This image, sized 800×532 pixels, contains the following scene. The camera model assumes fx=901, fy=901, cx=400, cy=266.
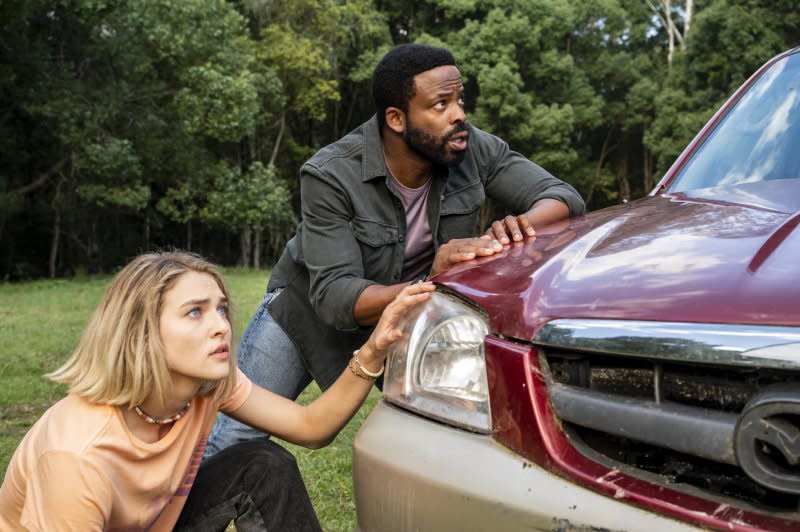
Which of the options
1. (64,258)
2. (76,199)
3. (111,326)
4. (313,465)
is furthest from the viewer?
(64,258)

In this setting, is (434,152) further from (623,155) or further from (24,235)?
(623,155)

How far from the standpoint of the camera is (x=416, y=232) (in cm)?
299

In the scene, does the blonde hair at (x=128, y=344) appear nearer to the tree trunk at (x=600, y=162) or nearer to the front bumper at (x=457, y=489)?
the front bumper at (x=457, y=489)

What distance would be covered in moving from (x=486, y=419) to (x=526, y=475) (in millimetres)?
165

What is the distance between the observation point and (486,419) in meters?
1.69

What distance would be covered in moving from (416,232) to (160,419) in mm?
1041

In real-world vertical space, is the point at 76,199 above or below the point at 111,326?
below

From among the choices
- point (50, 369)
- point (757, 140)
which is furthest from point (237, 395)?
point (50, 369)

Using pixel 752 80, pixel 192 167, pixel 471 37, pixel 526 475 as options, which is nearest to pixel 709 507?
pixel 526 475

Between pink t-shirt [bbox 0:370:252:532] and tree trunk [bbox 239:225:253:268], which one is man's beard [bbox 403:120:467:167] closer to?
pink t-shirt [bbox 0:370:252:532]

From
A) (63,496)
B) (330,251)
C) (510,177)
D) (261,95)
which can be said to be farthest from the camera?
(261,95)

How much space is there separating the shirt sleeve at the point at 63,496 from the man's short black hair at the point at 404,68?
4.71 ft

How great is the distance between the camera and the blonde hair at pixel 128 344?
223cm

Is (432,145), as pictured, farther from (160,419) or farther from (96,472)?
(96,472)
